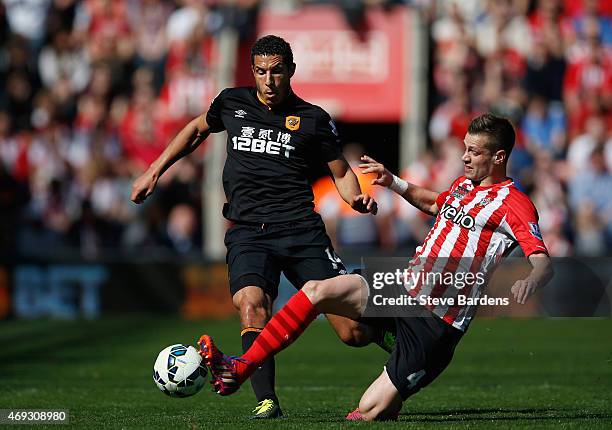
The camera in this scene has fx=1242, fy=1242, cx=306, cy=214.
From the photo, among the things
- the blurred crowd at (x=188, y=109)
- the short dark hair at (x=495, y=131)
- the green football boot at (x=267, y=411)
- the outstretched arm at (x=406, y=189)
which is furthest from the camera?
the blurred crowd at (x=188, y=109)

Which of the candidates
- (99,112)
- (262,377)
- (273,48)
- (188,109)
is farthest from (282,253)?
(99,112)

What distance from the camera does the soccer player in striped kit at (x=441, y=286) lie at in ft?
23.5

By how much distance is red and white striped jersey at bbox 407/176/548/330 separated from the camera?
724 centimetres

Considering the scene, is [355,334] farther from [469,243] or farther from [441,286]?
[469,243]

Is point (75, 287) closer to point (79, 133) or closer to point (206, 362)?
point (79, 133)

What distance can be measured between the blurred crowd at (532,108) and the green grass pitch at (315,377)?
4.81 feet

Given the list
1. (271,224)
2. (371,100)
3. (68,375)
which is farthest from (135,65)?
(271,224)

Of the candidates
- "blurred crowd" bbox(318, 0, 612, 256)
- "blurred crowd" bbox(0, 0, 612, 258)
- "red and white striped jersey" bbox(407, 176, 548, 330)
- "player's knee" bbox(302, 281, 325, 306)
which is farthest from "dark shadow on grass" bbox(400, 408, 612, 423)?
"blurred crowd" bbox(0, 0, 612, 258)

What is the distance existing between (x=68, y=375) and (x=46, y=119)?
853 centimetres

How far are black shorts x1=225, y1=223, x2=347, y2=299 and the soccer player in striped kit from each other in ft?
2.36

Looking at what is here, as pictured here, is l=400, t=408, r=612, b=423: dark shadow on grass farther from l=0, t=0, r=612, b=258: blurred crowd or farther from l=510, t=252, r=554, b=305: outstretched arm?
l=0, t=0, r=612, b=258: blurred crowd

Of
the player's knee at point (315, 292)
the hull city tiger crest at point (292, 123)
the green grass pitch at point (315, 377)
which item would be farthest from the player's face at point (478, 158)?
the green grass pitch at point (315, 377)

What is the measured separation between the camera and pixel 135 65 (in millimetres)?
19328

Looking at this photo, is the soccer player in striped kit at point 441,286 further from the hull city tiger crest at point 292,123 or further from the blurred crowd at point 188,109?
the blurred crowd at point 188,109
